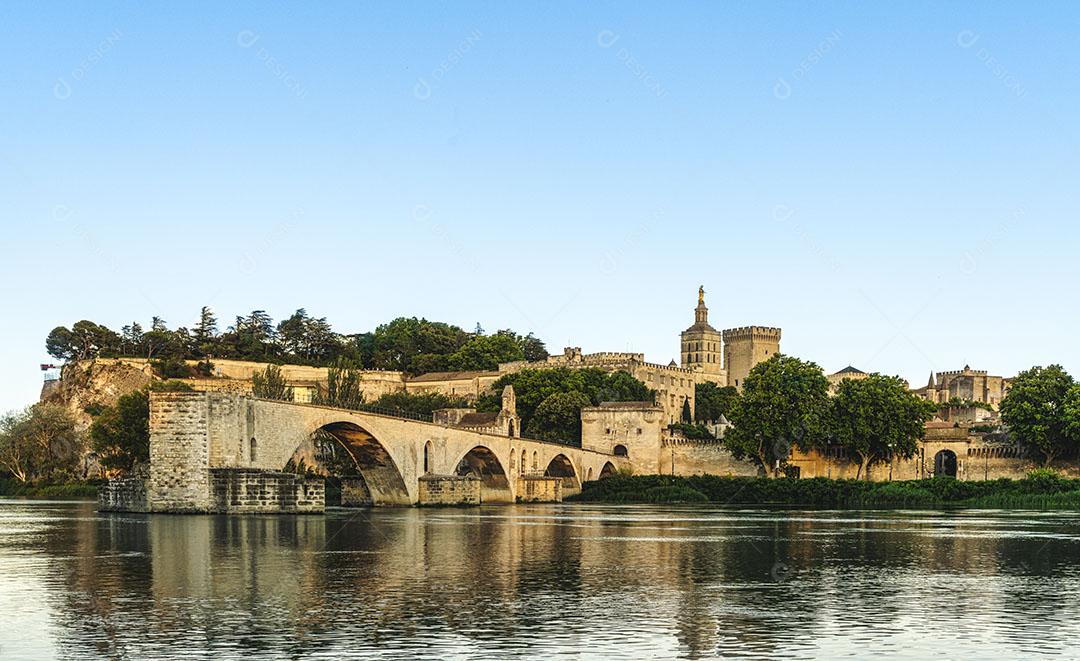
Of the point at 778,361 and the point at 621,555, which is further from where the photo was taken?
the point at 778,361

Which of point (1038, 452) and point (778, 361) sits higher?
point (778, 361)

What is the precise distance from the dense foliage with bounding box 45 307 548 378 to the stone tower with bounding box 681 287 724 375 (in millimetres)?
21574

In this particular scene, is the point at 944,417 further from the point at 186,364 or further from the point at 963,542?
the point at 963,542

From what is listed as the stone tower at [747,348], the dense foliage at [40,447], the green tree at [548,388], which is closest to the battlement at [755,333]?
the stone tower at [747,348]

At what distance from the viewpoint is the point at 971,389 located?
163 meters

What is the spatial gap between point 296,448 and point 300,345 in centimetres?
9478

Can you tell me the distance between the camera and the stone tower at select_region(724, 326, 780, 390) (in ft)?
563

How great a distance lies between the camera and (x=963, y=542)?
132 ft

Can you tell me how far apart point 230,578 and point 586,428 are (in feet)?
266

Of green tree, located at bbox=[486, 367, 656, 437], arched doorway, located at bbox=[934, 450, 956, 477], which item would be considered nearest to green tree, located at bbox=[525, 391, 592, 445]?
green tree, located at bbox=[486, 367, 656, 437]

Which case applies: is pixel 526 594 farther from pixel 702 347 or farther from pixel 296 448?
pixel 702 347

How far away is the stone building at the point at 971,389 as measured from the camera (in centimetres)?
16338

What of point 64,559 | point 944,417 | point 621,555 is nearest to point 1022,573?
point 621,555

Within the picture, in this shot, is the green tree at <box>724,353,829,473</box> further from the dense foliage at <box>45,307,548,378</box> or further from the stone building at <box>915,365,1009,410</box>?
the stone building at <box>915,365,1009,410</box>
